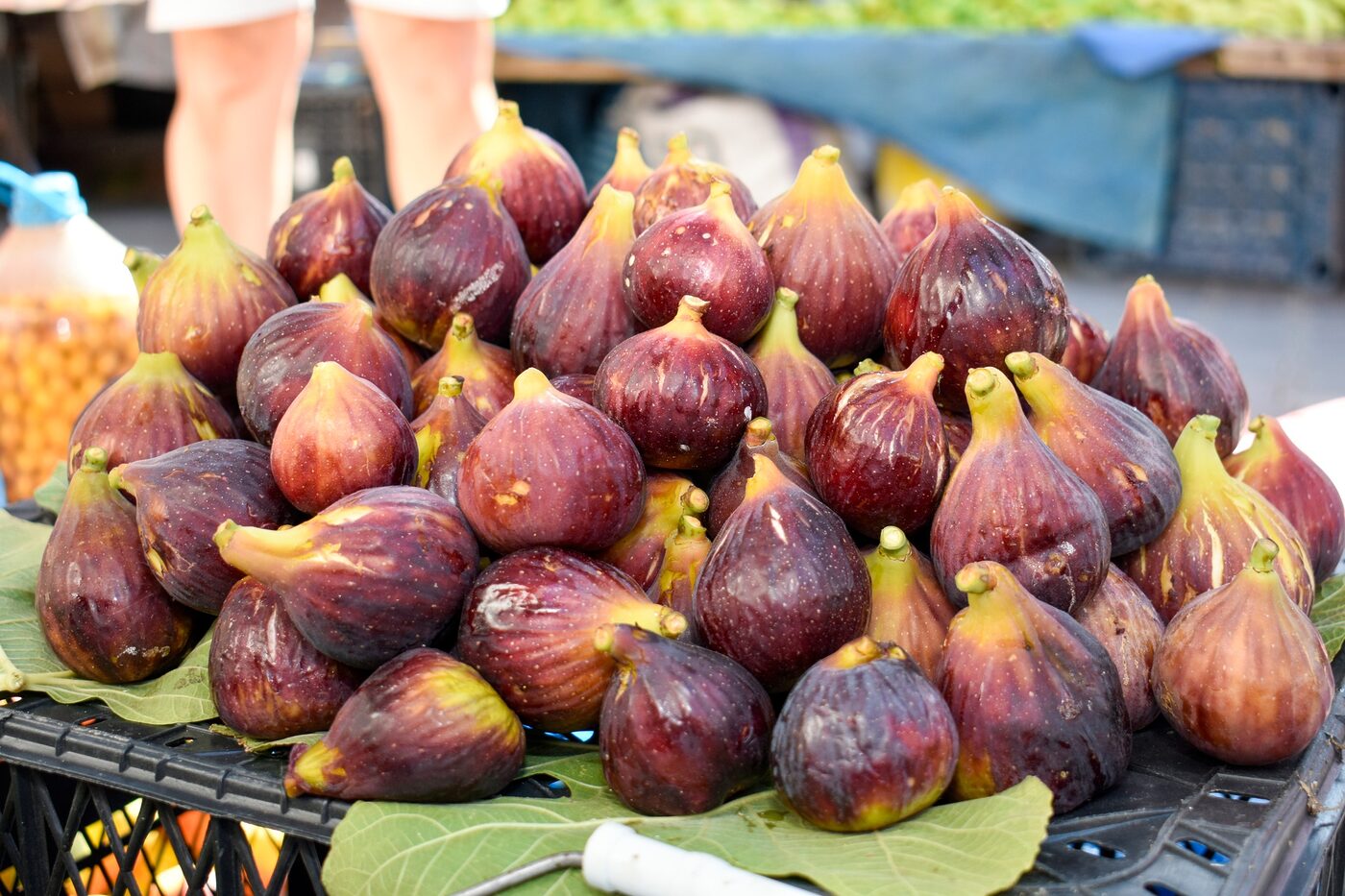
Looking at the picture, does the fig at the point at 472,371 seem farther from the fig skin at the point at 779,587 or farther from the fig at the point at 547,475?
the fig skin at the point at 779,587

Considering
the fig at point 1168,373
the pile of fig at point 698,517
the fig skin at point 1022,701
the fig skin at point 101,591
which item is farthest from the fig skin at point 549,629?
the fig at point 1168,373

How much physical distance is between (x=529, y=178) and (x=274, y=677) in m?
0.69

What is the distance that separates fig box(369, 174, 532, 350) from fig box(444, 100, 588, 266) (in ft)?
0.33

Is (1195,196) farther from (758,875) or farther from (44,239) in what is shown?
(758,875)

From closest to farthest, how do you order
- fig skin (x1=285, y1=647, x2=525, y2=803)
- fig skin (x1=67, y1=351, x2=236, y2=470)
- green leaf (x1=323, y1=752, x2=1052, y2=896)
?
green leaf (x1=323, y1=752, x2=1052, y2=896)
fig skin (x1=285, y1=647, x2=525, y2=803)
fig skin (x1=67, y1=351, x2=236, y2=470)

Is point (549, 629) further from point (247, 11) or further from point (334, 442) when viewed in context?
point (247, 11)

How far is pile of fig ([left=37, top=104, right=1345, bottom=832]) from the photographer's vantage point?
3.37ft

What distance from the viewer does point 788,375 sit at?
131 centimetres

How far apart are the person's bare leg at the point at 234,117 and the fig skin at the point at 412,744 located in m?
2.28

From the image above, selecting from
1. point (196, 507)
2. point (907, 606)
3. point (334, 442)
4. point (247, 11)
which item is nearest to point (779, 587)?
point (907, 606)

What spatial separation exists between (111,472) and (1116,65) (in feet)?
17.3

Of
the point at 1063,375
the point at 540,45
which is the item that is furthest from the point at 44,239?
the point at 540,45

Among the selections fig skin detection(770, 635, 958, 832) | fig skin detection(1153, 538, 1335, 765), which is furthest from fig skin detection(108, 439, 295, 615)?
fig skin detection(1153, 538, 1335, 765)

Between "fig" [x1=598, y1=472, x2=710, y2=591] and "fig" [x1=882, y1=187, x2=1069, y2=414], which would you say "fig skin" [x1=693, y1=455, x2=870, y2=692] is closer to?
"fig" [x1=598, y1=472, x2=710, y2=591]
